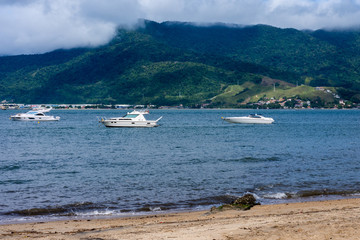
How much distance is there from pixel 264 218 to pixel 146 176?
47.5ft

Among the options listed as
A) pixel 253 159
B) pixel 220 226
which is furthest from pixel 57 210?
pixel 253 159

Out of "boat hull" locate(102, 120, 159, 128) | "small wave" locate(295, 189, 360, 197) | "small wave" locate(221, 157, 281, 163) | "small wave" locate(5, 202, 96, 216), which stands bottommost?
"small wave" locate(5, 202, 96, 216)

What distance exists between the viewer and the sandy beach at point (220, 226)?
13555 millimetres

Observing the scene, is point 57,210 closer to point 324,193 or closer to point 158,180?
point 158,180

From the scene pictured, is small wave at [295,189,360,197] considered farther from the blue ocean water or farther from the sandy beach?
the sandy beach

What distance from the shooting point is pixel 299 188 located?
25.1 metres

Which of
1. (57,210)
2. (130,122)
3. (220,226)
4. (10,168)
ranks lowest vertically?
(10,168)

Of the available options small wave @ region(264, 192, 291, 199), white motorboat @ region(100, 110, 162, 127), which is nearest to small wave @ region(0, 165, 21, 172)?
small wave @ region(264, 192, 291, 199)

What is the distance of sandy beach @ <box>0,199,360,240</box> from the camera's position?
44.5 feet

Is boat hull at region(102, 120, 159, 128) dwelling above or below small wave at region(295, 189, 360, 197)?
above

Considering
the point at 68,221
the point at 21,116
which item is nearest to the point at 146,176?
the point at 68,221

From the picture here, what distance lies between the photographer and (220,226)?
14.9 m

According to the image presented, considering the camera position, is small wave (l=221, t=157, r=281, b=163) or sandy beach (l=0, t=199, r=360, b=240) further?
small wave (l=221, t=157, r=281, b=163)

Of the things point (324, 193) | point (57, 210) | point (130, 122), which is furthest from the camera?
point (130, 122)
